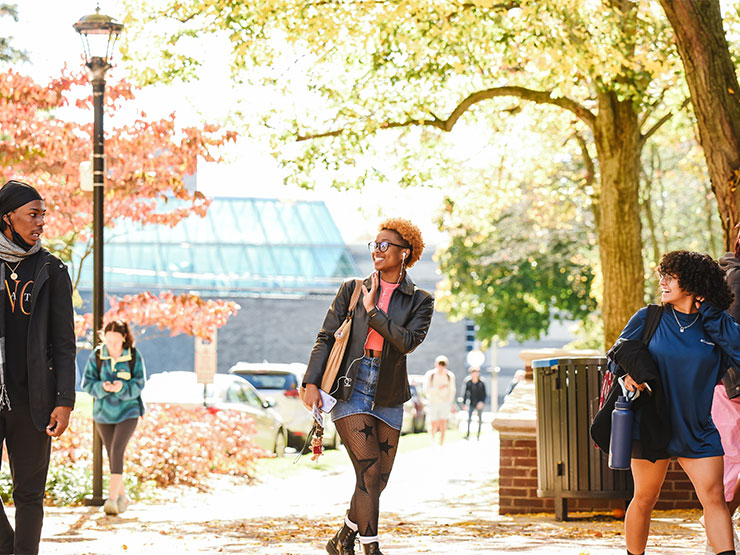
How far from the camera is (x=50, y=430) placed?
5.26 m

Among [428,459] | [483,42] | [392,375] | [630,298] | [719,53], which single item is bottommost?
[428,459]

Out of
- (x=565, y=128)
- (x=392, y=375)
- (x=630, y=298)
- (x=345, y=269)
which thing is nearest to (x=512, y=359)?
(x=345, y=269)

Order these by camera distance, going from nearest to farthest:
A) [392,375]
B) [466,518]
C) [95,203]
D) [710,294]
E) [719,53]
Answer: [710,294] → [392,375] → [719,53] → [466,518] → [95,203]

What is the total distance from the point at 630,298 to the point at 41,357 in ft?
37.1

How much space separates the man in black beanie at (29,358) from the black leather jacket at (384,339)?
1.48 meters

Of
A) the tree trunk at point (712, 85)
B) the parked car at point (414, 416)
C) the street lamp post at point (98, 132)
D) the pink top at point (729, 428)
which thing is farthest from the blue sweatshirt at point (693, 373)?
the parked car at point (414, 416)

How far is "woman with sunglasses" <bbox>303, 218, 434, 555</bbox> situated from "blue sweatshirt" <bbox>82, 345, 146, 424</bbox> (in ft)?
13.2

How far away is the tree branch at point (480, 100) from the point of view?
14930mm

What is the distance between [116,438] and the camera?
10125mm

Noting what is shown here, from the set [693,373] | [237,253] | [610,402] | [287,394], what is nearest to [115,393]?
[610,402]

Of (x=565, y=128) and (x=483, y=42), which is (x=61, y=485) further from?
(x=565, y=128)

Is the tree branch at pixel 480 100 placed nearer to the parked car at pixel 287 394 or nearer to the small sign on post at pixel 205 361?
the small sign on post at pixel 205 361

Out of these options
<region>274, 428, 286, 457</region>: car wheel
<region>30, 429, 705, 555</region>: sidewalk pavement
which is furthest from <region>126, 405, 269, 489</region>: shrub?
<region>274, 428, 286, 457</region>: car wheel

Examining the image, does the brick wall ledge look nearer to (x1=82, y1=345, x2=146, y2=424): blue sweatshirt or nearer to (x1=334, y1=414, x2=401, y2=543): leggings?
(x1=82, y1=345, x2=146, y2=424): blue sweatshirt
